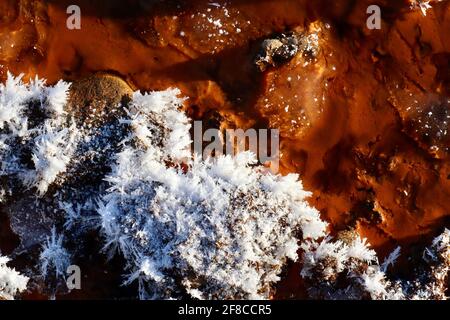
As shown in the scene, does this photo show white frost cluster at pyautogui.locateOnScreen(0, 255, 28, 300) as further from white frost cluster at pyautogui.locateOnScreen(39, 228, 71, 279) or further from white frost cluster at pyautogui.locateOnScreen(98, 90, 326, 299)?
white frost cluster at pyautogui.locateOnScreen(98, 90, 326, 299)

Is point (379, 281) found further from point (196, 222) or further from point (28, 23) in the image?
point (28, 23)

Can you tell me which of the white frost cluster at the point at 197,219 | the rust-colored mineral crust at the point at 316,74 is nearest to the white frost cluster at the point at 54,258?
the white frost cluster at the point at 197,219

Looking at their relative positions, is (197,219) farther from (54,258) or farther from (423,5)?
(423,5)

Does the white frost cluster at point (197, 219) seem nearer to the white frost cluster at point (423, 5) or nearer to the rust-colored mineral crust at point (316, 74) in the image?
the rust-colored mineral crust at point (316, 74)

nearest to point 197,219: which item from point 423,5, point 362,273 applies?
point 362,273

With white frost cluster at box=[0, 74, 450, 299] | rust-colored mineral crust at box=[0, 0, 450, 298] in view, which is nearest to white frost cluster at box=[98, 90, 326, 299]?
white frost cluster at box=[0, 74, 450, 299]

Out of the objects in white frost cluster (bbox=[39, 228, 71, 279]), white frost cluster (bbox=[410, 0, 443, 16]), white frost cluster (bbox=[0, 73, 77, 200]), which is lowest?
white frost cluster (bbox=[39, 228, 71, 279])
